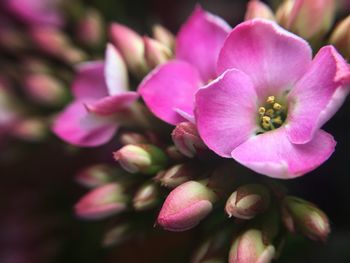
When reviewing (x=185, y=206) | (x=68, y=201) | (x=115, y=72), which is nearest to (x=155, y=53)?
(x=115, y=72)

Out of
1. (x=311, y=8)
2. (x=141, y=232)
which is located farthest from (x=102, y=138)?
(x=311, y=8)

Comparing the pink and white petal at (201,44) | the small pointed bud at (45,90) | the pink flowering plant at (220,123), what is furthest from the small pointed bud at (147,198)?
the small pointed bud at (45,90)

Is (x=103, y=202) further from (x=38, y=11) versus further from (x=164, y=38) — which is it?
(x=38, y=11)

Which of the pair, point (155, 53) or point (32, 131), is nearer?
point (155, 53)

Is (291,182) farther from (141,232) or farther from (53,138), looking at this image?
(53,138)

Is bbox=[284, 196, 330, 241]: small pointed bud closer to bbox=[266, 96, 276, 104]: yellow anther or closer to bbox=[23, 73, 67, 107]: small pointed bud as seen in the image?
bbox=[266, 96, 276, 104]: yellow anther

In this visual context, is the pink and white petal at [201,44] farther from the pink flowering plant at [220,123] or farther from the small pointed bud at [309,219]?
the small pointed bud at [309,219]

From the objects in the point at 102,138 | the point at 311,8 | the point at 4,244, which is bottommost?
the point at 4,244

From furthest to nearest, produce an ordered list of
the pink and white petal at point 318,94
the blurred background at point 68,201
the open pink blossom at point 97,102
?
the blurred background at point 68,201 → the open pink blossom at point 97,102 → the pink and white petal at point 318,94
